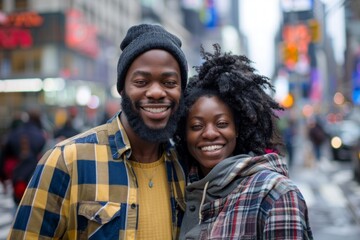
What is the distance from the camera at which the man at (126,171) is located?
2.35 meters

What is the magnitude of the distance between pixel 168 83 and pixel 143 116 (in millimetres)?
212

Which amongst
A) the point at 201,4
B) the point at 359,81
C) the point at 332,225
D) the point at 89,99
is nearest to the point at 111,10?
the point at 89,99

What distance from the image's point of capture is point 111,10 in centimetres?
4531

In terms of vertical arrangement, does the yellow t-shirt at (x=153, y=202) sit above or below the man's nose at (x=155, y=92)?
below

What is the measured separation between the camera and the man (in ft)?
7.72

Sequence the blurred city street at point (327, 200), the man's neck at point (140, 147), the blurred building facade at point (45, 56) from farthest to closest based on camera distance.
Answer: the blurred building facade at point (45, 56) < the blurred city street at point (327, 200) < the man's neck at point (140, 147)

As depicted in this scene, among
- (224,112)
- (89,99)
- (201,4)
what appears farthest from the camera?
(201,4)

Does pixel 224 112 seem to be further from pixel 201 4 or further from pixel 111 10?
pixel 201 4

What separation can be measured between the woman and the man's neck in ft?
0.83

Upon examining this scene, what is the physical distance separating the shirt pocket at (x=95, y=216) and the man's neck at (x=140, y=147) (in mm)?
325

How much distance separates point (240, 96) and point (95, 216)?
3.33 feet

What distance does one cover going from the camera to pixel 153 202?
2.54 m

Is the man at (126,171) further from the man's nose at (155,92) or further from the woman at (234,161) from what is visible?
the woman at (234,161)

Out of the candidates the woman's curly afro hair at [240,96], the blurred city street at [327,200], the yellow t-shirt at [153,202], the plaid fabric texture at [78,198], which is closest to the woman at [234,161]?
the woman's curly afro hair at [240,96]
